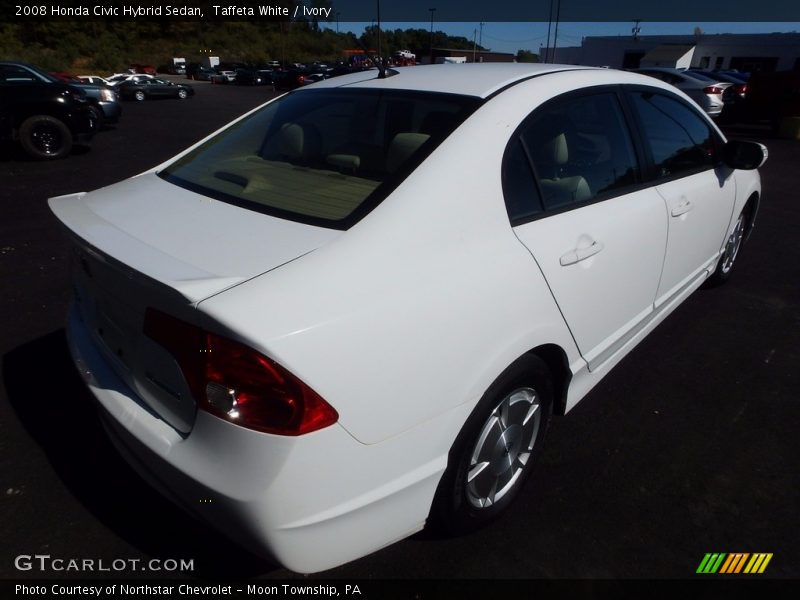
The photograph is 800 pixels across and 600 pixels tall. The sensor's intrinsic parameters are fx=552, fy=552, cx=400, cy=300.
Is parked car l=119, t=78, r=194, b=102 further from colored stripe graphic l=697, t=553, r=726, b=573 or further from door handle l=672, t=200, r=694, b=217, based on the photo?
colored stripe graphic l=697, t=553, r=726, b=573

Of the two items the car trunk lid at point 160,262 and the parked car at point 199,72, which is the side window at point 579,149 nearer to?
the car trunk lid at point 160,262

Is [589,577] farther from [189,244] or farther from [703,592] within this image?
[189,244]

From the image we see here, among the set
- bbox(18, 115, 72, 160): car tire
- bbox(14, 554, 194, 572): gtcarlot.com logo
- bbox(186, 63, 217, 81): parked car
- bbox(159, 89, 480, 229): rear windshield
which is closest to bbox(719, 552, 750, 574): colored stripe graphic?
bbox(159, 89, 480, 229): rear windshield

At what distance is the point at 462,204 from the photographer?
1.78 metres

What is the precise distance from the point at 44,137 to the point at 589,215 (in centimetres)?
1019

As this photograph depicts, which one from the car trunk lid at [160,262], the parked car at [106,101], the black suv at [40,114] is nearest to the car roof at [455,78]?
the car trunk lid at [160,262]

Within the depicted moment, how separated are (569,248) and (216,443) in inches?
54.7

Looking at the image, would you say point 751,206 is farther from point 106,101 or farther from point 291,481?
point 106,101

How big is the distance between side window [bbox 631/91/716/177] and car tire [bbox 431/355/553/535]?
144 centimetres

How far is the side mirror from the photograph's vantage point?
130 inches

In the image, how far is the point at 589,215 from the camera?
2221 mm

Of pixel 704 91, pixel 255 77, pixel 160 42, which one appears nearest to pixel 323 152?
pixel 704 91

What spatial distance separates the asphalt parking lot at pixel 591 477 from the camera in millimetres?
2023

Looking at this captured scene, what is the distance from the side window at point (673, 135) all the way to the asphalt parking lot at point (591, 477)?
3.85ft
